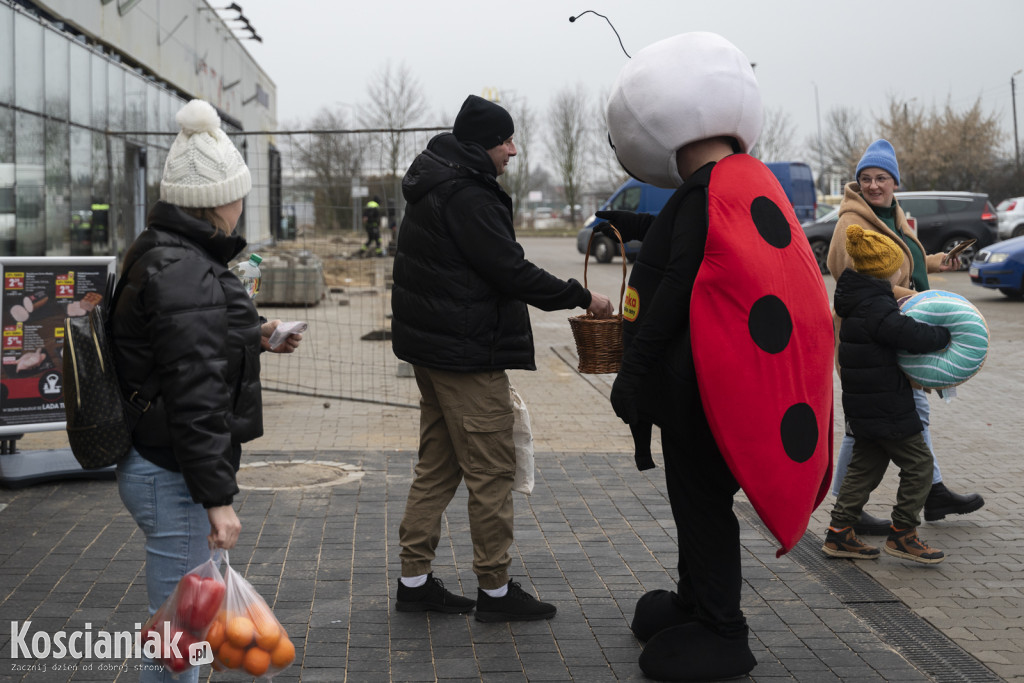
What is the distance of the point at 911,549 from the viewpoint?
5.17 metres

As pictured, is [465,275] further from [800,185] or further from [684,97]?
[800,185]

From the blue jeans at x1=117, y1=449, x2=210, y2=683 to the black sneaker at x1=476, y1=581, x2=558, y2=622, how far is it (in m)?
1.63

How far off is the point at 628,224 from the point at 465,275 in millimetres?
679

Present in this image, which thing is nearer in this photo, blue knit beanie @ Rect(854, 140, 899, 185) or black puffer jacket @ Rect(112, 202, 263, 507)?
black puffer jacket @ Rect(112, 202, 263, 507)

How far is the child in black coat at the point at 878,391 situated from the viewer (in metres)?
4.98

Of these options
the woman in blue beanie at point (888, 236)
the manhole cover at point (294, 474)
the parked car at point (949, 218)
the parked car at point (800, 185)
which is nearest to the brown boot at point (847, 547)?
the woman in blue beanie at point (888, 236)

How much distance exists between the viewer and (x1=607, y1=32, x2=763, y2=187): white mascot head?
3.71 m

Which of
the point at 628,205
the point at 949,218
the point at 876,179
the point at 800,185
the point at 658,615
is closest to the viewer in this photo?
the point at 658,615

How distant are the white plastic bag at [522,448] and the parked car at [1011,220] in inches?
1195

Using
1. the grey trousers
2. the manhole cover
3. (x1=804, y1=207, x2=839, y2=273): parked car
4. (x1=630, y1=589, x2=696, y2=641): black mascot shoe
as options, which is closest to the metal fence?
the manhole cover

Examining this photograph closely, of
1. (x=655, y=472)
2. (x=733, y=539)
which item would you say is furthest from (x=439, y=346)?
(x=655, y=472)

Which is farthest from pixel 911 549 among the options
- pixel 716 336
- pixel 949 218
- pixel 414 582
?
pixel 949 218

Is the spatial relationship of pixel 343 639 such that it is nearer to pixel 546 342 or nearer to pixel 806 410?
pixel 806 410

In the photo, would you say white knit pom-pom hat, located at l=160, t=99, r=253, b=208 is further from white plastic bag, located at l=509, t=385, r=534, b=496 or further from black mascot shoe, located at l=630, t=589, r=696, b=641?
black mascot shoe, located at l=630, t=589, r=696, b=641
